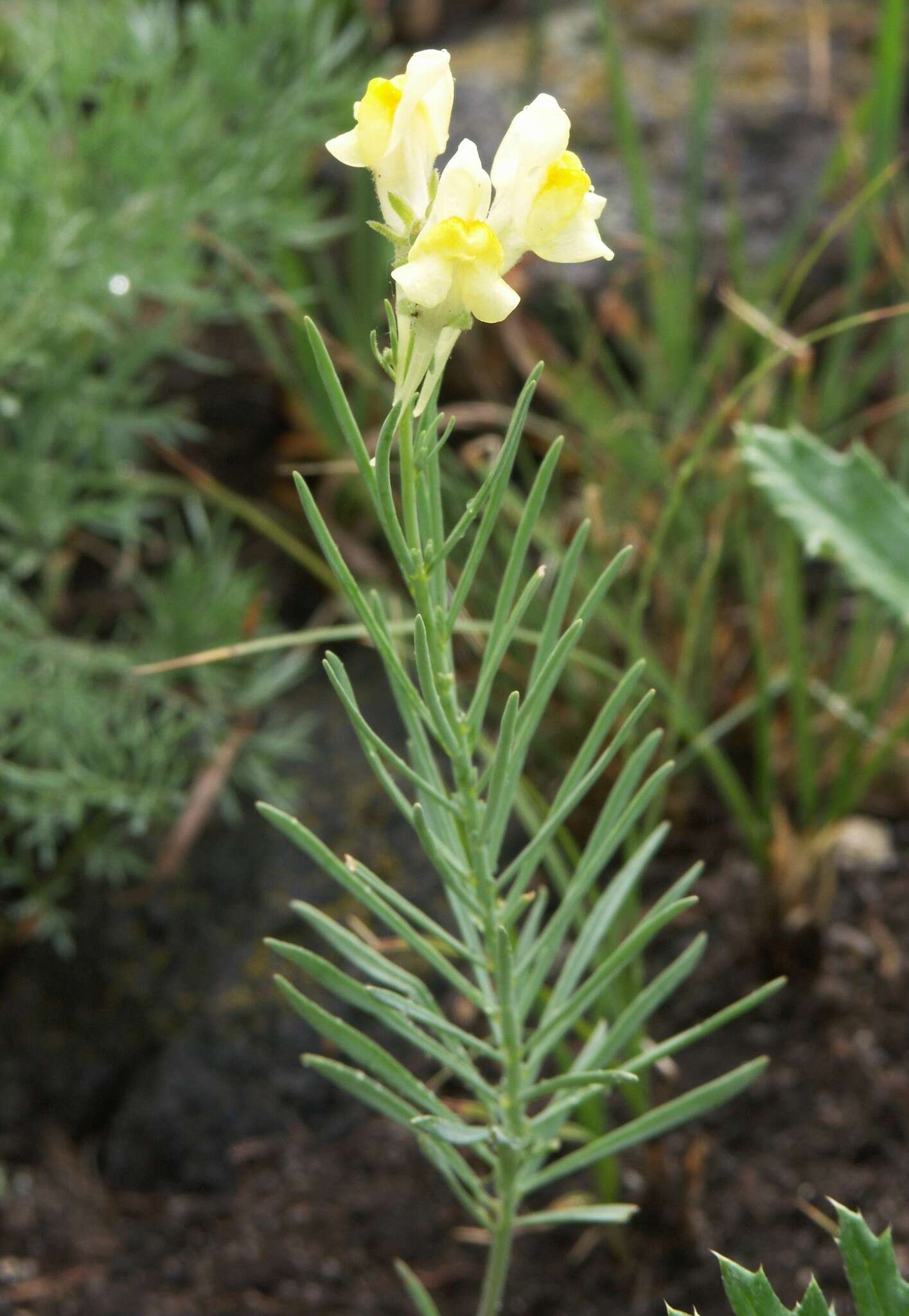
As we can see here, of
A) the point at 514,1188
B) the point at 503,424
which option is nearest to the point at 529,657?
the point at 503,424

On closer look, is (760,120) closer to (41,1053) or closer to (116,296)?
(116,296)

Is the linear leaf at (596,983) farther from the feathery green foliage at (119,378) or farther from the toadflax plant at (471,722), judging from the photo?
the feathery green foliage at (119,378)

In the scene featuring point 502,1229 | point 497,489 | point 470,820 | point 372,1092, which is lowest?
point 502,1229

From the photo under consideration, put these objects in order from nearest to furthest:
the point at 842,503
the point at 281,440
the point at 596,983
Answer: the point at 596,983 → the point at 842,503 → the point at 281,440

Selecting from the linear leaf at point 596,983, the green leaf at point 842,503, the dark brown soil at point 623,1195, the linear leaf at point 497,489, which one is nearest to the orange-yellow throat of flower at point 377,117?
the linear leaf at point 497,489

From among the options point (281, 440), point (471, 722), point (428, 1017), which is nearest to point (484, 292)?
point (471, 722)

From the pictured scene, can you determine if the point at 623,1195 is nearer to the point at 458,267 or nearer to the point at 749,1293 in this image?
the point at 749,1293

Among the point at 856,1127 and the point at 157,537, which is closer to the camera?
the point at 856,1127
